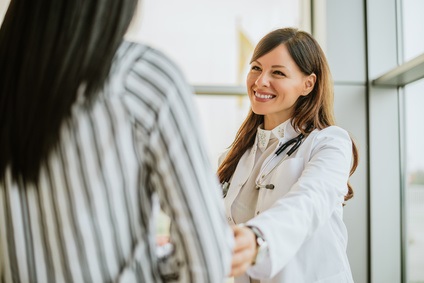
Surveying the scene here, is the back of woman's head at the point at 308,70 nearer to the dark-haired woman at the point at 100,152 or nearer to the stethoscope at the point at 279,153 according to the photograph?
the stethoscope at the point at 279,153

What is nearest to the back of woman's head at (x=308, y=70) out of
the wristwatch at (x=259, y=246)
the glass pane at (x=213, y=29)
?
the wristwatch at (x=259, y=246)

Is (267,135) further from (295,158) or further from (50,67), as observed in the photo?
(50,67)

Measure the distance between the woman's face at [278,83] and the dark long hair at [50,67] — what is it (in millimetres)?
1092

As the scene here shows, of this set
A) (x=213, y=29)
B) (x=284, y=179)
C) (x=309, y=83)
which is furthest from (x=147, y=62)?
(x=213, y=29)

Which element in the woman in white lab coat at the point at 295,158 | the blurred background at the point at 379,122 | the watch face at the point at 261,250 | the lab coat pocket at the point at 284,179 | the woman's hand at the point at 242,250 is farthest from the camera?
the blurred background at the point at 379,122

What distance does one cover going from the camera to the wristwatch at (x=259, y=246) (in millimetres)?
1247

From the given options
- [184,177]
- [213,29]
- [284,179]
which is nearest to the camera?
[184,177]

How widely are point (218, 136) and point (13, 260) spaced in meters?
2.57

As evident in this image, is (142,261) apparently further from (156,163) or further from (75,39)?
(75,39)

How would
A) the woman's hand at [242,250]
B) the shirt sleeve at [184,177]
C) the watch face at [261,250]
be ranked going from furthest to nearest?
1. the watch face at [261,250]
2. the woman's hand at [242,250]
3. the shirt sleeve at [184,177]

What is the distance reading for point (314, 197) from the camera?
152 centimetres

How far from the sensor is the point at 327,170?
167 centimetres

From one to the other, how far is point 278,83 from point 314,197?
0.58m

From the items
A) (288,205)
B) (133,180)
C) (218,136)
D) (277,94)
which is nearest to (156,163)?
(133,180)
